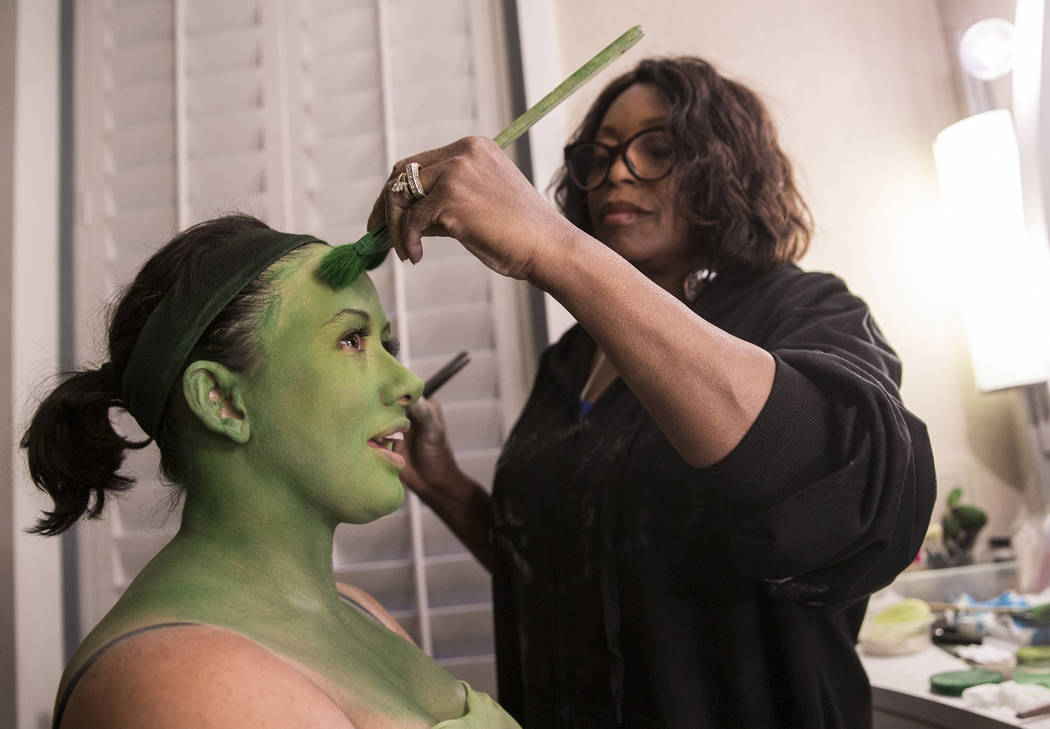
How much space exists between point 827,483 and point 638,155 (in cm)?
67

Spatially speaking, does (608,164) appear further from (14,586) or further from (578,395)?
(14,586)

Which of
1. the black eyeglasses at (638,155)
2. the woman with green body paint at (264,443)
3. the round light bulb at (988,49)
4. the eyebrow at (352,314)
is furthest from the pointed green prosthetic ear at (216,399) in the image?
the round light bulb at (988,49)

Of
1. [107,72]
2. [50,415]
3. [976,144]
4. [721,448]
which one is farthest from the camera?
[107,72]

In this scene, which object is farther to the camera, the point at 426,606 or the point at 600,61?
the point at 426,606

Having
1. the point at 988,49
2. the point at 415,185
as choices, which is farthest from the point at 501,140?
the point at 988,49

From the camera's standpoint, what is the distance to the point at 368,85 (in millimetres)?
1921

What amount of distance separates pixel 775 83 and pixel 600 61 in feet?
3.53

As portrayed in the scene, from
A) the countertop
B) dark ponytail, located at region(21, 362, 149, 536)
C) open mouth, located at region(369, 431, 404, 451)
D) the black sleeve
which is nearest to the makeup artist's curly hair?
the black sleeve

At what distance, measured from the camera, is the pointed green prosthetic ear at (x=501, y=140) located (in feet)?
2.85

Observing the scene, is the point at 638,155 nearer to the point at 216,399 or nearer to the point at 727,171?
the point at 727,171

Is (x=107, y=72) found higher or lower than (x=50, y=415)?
higher

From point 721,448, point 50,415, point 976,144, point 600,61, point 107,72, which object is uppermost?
point 107,72

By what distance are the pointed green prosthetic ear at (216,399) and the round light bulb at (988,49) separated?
1.59 metres

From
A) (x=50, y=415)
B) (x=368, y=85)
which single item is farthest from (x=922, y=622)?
(x=368, y=85)
